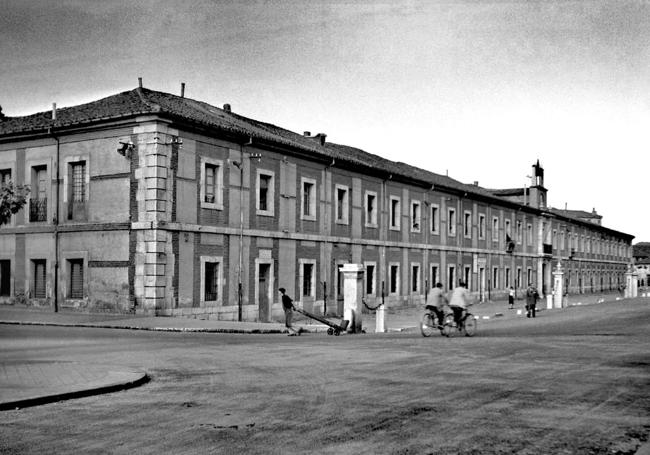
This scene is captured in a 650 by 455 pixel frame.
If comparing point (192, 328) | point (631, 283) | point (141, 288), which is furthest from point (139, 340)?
point (631, 283)

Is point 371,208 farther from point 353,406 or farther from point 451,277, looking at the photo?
point 353,406

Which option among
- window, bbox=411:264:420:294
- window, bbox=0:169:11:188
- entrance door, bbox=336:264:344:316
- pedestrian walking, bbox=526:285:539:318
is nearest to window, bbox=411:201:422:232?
→ window, bbox=411:264:420:294

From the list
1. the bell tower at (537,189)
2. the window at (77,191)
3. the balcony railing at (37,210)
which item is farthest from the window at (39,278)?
the bell tower at (537,189)

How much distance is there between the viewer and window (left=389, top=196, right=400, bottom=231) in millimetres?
42219

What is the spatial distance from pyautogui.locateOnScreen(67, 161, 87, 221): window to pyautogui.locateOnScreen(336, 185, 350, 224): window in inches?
516

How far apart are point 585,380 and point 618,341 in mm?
8659

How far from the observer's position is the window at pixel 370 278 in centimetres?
3950

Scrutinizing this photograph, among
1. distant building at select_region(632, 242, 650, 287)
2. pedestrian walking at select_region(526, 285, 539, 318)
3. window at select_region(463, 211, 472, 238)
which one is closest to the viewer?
pedestrian walking at select_region(526, 285, 539, 318)

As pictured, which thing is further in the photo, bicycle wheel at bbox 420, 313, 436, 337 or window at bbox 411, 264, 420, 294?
window at bbox 411, 264, 420, 294

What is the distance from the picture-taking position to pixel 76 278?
28.4m

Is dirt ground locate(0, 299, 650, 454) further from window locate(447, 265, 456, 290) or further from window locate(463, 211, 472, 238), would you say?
window locate(463, 211, 472, 238)

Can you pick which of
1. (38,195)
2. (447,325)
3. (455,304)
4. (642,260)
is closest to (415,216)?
(38,195)

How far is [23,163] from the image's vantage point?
30.2 metres

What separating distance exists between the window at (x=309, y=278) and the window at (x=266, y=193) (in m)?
3.64
